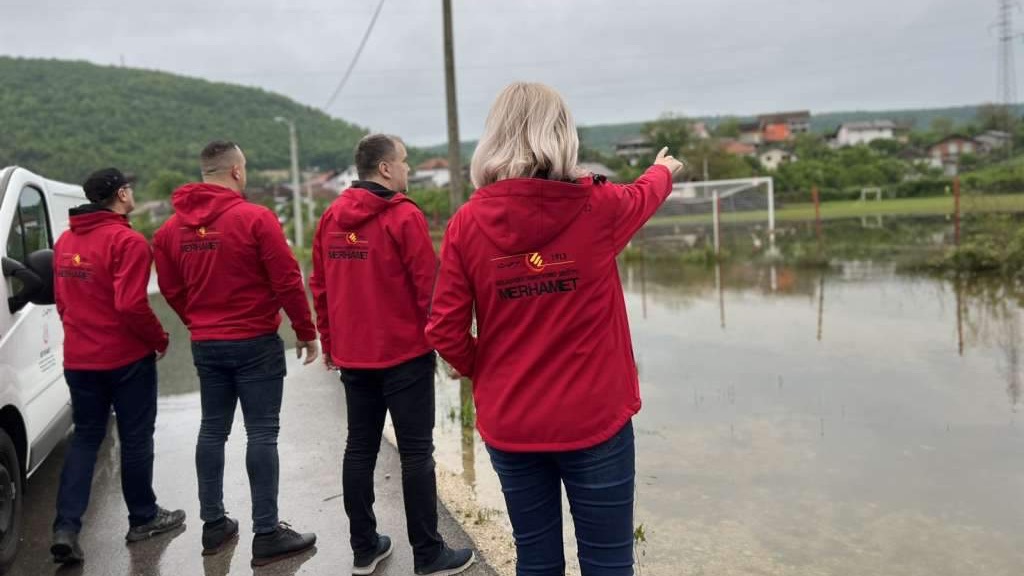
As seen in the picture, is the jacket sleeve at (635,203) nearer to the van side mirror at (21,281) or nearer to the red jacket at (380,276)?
the red jacket at (380,276)

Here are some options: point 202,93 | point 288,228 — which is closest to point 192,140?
point 202,93

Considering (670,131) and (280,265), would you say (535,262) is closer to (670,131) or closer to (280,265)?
(280,265)

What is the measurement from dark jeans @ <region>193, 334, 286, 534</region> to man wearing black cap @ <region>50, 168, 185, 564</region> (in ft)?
1.23

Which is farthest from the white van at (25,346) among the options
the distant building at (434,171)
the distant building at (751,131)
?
the distant building at (751,131)

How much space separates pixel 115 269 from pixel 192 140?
56.9 metres

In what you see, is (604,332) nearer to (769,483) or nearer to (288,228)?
→ (769,483)

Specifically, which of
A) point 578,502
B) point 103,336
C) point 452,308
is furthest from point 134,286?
point 578,502

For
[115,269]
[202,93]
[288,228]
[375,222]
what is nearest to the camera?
[375,222]

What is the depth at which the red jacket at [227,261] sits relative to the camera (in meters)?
3.72

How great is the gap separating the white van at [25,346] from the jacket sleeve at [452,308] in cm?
273

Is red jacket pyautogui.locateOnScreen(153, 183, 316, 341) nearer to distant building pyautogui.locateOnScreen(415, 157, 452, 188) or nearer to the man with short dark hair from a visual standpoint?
the man with short dark hair

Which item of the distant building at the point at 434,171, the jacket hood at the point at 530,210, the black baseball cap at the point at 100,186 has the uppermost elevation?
the distant building at the point at 434,171

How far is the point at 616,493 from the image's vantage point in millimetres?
2395

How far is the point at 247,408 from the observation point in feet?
12.7
